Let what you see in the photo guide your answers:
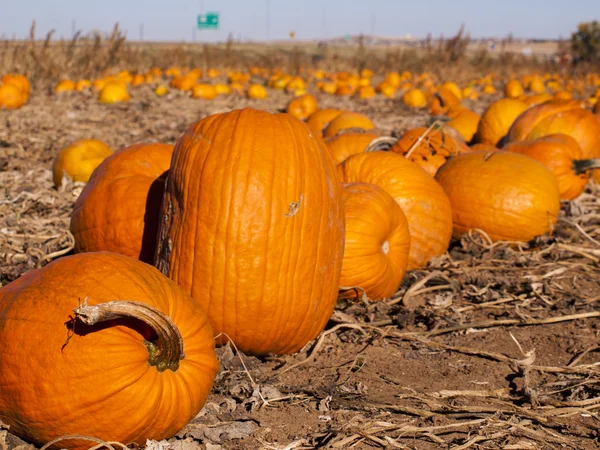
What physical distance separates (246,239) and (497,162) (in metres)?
2.67

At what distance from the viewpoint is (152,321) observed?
2.11 m

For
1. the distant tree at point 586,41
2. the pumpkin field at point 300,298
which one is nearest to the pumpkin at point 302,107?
the pumpkin field at point 300,298

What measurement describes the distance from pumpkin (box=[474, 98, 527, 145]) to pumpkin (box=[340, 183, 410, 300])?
374 centimetres

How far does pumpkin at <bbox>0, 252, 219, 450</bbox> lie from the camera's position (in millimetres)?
2139

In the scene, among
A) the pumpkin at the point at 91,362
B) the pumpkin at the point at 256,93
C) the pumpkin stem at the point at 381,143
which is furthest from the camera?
the pumpkin at the point at 256,93

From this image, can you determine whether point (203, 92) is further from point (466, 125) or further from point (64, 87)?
point (466, 125)

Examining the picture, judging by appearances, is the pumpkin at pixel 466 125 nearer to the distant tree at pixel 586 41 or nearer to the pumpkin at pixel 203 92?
the pumpkin at pixel 203 92

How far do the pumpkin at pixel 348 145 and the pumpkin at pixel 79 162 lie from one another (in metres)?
2.17

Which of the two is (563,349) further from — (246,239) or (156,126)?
(156,126)

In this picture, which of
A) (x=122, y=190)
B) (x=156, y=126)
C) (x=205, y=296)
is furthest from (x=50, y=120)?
(x=205, y=296)

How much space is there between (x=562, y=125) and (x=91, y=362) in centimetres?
545

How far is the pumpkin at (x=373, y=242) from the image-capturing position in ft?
11.7

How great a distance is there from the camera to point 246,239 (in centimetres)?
279

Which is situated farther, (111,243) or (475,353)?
(111,243)
